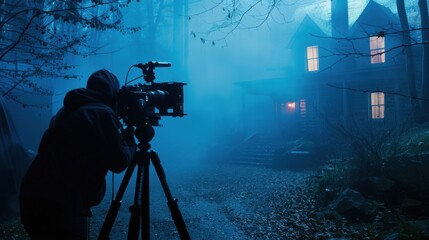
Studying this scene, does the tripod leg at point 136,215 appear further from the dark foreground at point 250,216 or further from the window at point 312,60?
the window at point 312,60

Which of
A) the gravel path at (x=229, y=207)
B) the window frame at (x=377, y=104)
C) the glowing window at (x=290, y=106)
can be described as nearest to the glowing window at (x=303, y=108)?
the glowing window at (x=290, y=106)

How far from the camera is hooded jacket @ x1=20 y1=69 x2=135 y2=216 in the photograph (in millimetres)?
2010

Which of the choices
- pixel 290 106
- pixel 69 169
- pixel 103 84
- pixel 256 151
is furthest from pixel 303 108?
pixel 69 169

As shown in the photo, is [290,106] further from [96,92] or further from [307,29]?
[96,92]

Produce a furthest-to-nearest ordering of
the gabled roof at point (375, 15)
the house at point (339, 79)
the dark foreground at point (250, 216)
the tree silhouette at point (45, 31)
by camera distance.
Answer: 1. the gabled roof at point (375, 15)
2. the house at point (339, 79)
3. the dark foreground at point (250, 216)
4. the tree silhouette at point (45, 31)

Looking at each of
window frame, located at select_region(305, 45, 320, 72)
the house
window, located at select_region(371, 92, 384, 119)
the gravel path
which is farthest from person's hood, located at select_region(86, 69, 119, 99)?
window frame, located at select_region(305, 45, 320, 72)

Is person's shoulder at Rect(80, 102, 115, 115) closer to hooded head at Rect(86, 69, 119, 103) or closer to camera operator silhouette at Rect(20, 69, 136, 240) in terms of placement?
camera operator silhouette at Rect(20, 69, 136, 240)

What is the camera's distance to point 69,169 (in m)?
2.04

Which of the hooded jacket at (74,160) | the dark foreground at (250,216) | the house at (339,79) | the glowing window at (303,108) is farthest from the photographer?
the glowing window at (303,108)

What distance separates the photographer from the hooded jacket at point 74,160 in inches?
79.1

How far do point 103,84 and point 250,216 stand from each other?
5.10 meters

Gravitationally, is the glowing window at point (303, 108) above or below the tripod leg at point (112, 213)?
above

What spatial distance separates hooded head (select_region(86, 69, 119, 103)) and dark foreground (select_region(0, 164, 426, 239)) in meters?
3.70

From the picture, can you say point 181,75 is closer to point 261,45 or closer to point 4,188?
point 261,45
